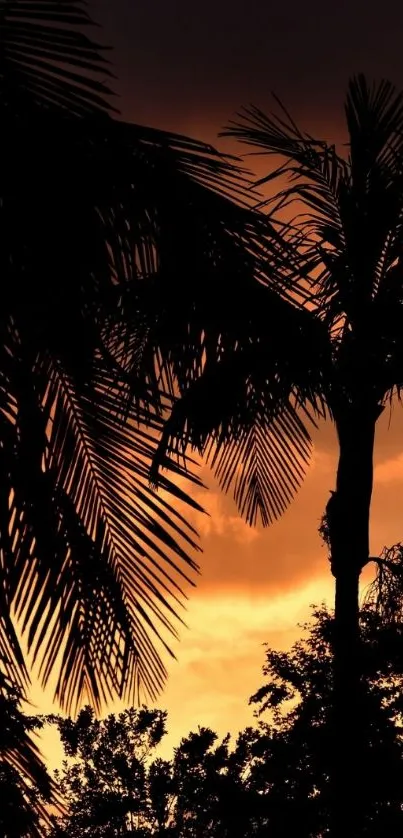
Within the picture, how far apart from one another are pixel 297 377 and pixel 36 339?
1.29 meters

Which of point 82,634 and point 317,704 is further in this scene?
point 317,704

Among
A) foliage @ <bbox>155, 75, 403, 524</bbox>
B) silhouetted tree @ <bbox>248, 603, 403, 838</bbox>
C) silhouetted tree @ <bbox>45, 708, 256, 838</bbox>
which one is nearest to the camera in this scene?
foliage @ <bbox>155, 75, 403, 524</bbox>

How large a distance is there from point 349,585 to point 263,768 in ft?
35.5

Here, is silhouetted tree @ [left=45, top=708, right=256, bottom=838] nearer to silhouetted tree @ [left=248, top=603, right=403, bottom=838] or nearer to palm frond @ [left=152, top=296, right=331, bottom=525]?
silhouetted tree @ [left=248, top=603, right=403, bottom=838]

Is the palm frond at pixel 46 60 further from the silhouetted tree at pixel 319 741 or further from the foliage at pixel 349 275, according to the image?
the silhouetted tree at pixel 319 741

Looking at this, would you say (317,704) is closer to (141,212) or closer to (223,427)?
(223,427)

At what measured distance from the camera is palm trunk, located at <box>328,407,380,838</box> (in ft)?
31.8

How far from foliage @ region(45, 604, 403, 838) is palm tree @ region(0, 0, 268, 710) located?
7.13 metres

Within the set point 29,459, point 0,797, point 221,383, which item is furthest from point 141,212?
point 221,383

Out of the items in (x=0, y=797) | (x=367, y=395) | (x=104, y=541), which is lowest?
(x=0, y=797)

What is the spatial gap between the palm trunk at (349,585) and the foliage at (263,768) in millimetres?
433

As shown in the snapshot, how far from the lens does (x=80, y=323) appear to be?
352 centimetres

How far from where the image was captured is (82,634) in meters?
3.79

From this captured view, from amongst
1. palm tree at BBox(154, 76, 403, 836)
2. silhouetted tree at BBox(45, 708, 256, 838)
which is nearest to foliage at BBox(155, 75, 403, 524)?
palm tree at BBox(154, 76, 403, 836)
